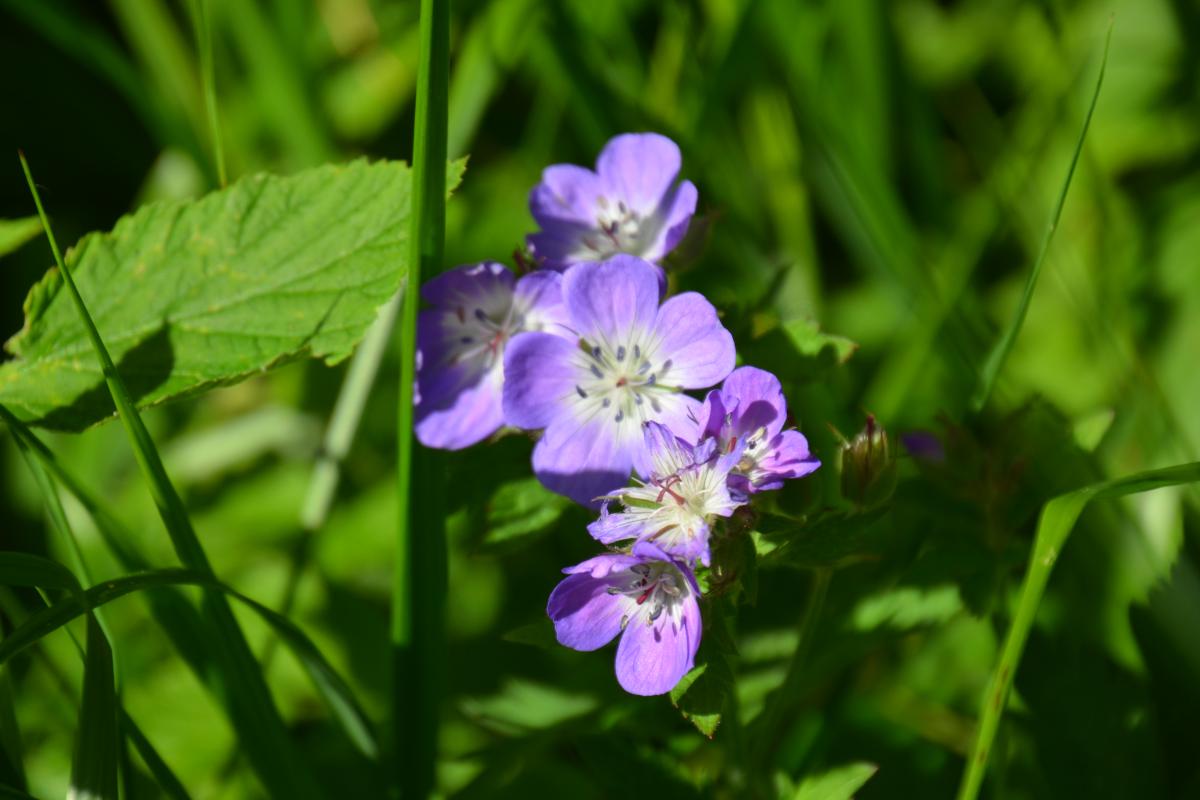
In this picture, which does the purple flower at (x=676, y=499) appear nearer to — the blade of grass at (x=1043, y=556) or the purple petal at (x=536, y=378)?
the purple petal at (x=536, y=378)

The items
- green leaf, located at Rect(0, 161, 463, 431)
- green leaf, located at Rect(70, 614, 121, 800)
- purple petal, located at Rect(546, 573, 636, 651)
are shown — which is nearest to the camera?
green leaf, located at Rect(70, 614, 121, 800)

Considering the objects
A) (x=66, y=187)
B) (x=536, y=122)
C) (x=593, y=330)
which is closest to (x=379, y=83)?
(x=536, y=122)

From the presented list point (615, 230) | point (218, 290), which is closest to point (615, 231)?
point (615, 230)

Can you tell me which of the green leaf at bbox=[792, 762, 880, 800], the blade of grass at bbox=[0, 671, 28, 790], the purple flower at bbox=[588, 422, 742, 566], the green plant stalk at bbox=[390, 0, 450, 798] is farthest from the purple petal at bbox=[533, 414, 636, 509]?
the blade of grass at bbox=[0, 671, 28, 790]

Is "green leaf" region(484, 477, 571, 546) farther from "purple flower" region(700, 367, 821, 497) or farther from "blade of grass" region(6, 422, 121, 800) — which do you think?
"blade of grass" region(6, 422, 121, 800)

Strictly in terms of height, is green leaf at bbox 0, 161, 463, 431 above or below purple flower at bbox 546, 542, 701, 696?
above

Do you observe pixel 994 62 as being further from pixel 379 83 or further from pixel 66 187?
pixel 66 187

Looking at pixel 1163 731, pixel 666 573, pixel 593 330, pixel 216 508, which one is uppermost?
pixel 593 330
